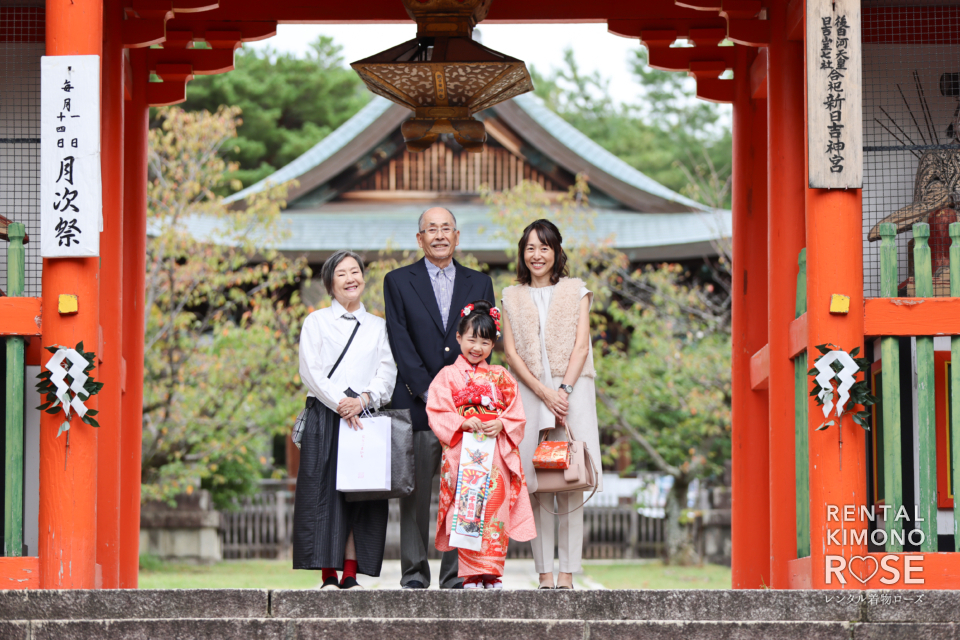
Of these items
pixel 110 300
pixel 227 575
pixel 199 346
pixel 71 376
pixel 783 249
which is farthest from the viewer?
pixel 199 346

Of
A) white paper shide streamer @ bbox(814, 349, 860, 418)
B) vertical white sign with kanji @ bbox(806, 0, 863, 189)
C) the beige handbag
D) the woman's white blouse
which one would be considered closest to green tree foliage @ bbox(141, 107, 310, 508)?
the woman's white blouse

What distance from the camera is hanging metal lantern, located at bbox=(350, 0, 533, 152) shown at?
632cm

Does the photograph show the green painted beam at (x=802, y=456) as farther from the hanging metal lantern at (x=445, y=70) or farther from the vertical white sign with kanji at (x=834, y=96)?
the hanging metal lantern at (x=445, y=70)

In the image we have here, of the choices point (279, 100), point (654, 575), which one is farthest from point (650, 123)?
point (654, 575)

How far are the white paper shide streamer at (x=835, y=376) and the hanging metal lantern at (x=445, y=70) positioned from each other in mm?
2506

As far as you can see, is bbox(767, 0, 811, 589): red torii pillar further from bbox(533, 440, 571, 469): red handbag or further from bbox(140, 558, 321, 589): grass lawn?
bbox(140, 558, 321, 589): grass lawn

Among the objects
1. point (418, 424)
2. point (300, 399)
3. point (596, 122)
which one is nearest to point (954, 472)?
point (418, 424)

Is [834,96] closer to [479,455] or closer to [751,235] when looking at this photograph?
[479,455]

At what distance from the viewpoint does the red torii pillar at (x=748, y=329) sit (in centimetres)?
693

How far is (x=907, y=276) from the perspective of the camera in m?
6.03

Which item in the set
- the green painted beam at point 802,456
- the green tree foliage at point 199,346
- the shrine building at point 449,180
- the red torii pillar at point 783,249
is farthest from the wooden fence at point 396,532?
the green painted beam at point 802,456

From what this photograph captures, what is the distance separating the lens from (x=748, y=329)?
23.2 feet

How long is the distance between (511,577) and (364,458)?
848 centimetres

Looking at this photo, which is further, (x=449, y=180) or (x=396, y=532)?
(x=449, y=180)
